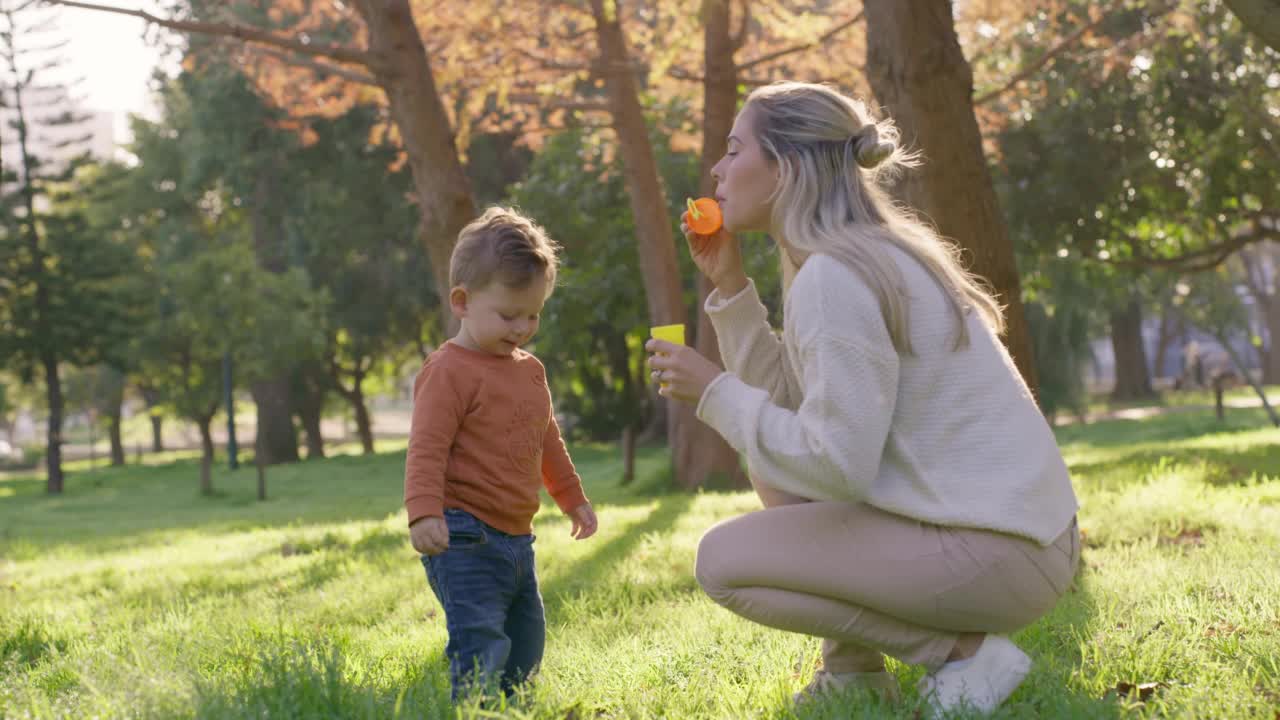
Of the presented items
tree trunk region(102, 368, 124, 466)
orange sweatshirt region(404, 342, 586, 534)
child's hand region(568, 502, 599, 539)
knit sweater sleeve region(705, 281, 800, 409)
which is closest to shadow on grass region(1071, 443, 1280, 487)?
knit sweater sleeve region(705, 281, 800, 409)

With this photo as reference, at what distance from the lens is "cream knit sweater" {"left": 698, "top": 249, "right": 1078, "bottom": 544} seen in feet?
9.18

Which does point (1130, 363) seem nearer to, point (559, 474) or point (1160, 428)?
point (1160, 428)

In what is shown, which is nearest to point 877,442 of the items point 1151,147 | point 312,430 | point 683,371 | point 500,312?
point 683,371

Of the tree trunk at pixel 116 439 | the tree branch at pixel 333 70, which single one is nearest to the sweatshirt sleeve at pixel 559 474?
the tree branch at pixel 333 70

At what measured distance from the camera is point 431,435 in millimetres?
3486

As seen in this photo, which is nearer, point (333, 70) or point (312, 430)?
point (333, 70)

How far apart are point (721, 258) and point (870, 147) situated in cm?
68

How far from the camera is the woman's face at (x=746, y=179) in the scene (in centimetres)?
313

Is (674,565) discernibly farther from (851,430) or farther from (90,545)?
(90,545)

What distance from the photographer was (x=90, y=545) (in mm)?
13258

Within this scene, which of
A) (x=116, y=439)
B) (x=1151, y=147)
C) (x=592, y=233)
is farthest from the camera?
(x=116, y=439)

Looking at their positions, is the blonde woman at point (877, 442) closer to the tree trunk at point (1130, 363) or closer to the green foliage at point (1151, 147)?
the green foliage at point (1151, 147)

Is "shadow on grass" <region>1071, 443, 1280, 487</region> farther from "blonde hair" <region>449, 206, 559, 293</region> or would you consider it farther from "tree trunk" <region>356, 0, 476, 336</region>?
"blonde hair" <region>449, 206, 559, 293</region>

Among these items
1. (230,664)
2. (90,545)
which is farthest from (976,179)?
(90,545)
